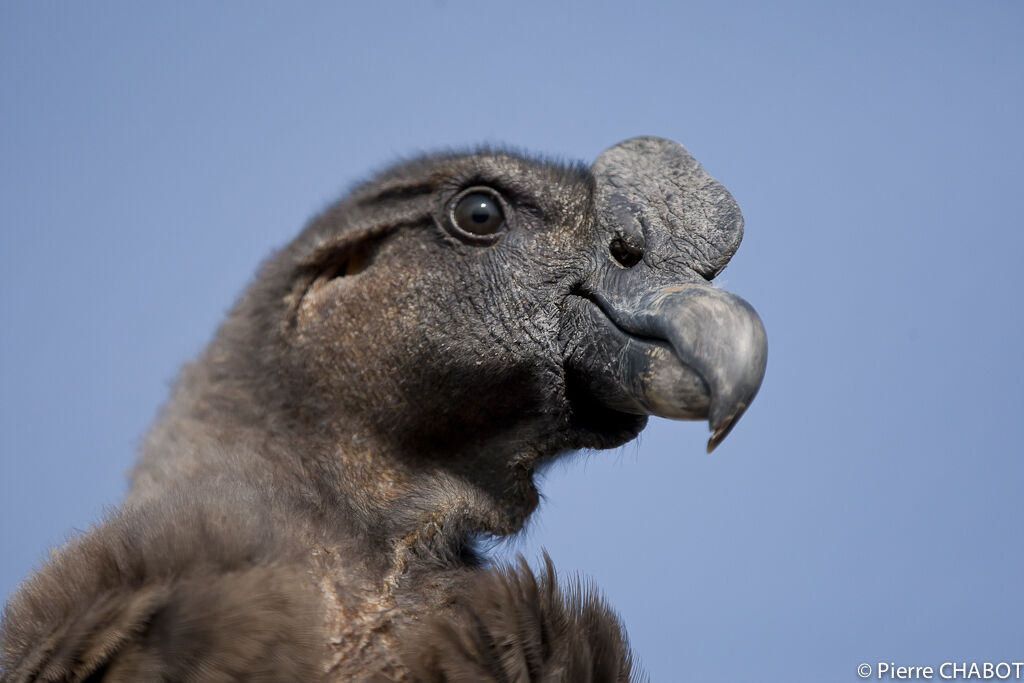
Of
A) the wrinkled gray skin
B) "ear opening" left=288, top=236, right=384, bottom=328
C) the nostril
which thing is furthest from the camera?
"ear opening" left=288, top=236, right=384, bottom=328

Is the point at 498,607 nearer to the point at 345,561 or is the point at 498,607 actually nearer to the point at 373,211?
the point at 345,561

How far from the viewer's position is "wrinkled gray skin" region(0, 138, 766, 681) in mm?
3152

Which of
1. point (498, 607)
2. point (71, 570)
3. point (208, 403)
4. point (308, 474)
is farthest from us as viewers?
point (208, 403)

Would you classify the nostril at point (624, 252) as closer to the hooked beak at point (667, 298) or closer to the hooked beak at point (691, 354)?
the hooked beak at point (667, 298)

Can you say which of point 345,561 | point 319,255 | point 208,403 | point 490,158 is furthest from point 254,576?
point 490,158

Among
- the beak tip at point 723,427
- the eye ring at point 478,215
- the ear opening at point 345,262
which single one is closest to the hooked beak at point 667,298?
the beak tip at point 723,427

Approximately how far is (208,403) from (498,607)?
126 centimetres

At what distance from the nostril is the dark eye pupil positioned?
39cm

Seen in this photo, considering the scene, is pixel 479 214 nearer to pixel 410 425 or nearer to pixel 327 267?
pixel 327 267

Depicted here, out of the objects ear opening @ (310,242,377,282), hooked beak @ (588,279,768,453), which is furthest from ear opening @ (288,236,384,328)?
hooked beak @ (588,279,768,453)

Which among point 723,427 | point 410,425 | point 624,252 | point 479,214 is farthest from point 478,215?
point 723,427

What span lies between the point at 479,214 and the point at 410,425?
2.36 feet

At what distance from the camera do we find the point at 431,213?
392 centimetres

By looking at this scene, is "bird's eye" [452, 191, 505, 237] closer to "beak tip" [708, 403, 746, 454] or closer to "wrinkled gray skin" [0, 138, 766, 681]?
"wrinkled gray skin" [0, 138, 766, 681]
